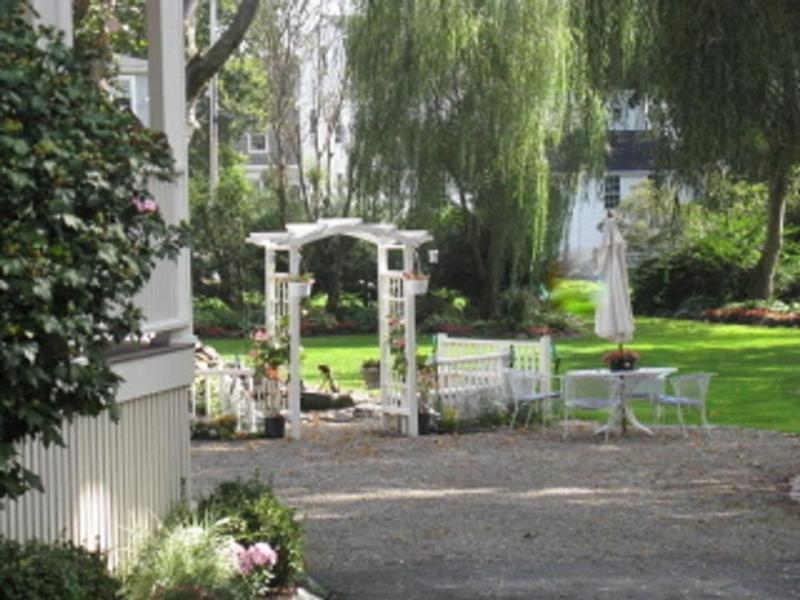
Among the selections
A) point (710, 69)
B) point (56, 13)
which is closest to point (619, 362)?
point (710, 69)

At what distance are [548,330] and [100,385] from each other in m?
33.6

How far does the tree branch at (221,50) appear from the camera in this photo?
1738cm

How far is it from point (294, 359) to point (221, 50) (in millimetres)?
4917

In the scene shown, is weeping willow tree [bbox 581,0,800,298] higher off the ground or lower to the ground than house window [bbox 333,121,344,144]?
lower

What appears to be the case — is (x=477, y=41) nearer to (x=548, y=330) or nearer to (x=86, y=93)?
(x=548, y=330)

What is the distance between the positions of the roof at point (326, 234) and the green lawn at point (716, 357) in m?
4.69

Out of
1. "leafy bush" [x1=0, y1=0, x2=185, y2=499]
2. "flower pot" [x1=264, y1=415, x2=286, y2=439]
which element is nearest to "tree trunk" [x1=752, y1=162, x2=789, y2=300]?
"flower pot" [x1=264, y1=415, x2=286, y2=439]

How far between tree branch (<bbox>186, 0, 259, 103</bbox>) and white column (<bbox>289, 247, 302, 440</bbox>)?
125 inches

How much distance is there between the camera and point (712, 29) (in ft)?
A: 41.9

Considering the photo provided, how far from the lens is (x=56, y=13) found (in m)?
8.66

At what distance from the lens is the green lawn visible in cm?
2439

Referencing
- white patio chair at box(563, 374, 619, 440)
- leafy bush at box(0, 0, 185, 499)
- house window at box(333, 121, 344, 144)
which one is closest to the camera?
leafy bush at box(0, 0, 185, 499)

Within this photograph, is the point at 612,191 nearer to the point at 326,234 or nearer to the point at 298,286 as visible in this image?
the point at 326,234

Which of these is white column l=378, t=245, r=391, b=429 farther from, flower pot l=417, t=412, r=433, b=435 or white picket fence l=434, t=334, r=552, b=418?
white picket fence l=434, t=334, r=552, b=418
